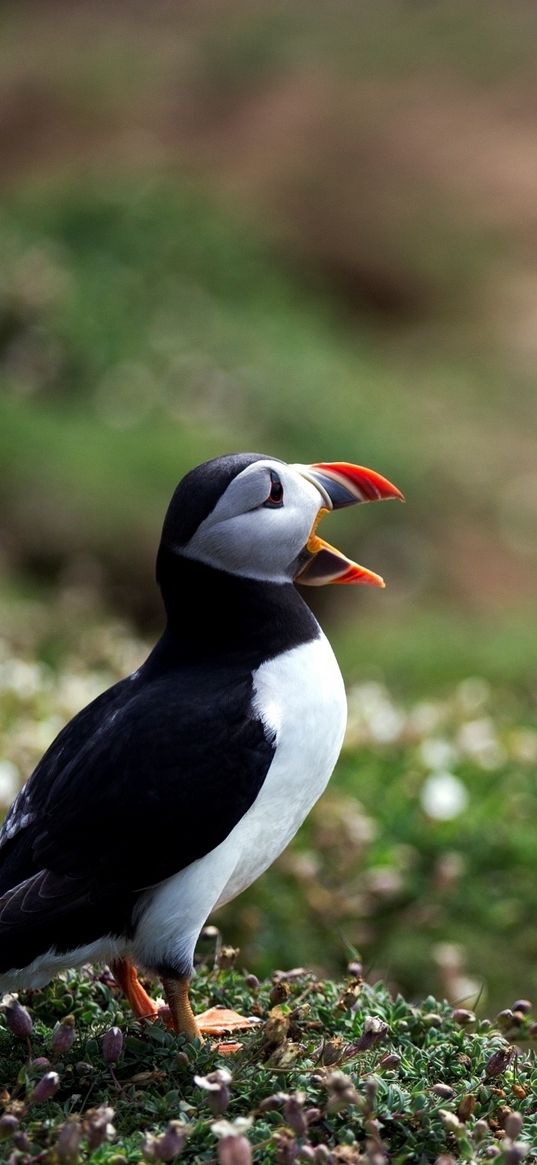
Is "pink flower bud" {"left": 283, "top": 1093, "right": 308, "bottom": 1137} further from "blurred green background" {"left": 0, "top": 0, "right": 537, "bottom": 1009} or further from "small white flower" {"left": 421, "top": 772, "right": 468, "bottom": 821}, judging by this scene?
"small white flower" {"left": 421, "top": 772, "right": 468, "bottom": 821}

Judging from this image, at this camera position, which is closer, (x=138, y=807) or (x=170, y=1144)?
(x=170, y=1144)

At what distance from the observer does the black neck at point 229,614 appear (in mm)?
3594

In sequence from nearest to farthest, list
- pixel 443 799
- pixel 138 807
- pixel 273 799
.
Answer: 1. pixel 138 807
2. pixel 273 799
3. pixel 443 799

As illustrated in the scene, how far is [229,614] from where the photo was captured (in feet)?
11.9

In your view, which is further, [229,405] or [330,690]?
[229,405]

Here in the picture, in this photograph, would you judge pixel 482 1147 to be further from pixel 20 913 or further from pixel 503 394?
pixel 503 394

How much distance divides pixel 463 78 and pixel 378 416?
11039 millimetres

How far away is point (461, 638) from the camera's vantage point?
9.63 meters

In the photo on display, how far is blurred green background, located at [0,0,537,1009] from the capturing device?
225 inches

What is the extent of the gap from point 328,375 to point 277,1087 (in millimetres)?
12702

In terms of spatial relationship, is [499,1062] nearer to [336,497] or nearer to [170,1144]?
[170,1144]

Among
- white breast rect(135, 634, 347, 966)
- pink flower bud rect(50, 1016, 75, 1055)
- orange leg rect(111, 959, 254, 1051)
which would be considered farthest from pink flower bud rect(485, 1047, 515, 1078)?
pink flower bud rect(50, 1016, 75, 1055)

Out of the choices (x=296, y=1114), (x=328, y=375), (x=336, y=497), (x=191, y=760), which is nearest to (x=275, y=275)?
(x=328, y=375)

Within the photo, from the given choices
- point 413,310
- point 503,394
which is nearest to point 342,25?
point 413,310
